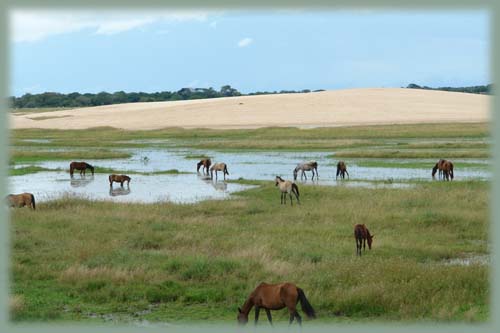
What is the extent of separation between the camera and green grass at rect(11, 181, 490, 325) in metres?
8.41

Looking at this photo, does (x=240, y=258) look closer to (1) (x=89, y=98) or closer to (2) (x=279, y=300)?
(2) (x=279, y=300)

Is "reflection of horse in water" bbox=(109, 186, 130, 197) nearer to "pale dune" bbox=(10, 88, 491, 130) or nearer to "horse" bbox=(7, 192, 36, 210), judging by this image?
"horse" bbox=(7, 192, 36, 210)

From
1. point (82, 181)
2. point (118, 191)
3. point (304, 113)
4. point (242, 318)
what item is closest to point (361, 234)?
point (242, 318)

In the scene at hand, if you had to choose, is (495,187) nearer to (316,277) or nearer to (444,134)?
(316,277)

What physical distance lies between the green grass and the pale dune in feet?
164

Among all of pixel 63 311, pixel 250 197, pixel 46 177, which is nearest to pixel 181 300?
pixel 63 311

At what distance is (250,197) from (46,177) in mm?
12073

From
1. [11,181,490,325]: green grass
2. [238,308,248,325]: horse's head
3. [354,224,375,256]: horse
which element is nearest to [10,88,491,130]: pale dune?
[11,181,490,325]: green grass

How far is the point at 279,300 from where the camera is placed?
22.9 ft

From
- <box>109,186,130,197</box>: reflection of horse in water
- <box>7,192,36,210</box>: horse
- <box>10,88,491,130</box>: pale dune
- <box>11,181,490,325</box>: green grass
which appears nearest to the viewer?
<box>11,181,490,325</box>: green grass

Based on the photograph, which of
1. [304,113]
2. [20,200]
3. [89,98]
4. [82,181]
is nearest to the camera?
[20,200]

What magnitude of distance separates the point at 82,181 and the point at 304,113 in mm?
52335

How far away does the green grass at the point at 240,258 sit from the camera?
841 centimetres

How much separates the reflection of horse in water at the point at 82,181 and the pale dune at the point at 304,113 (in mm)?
39551
